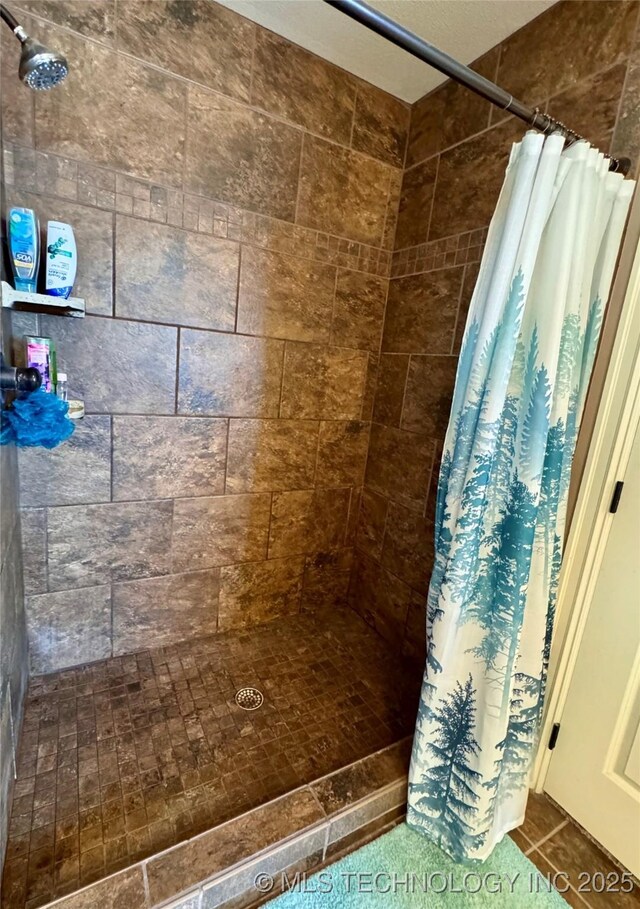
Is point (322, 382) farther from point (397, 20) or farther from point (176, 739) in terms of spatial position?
point (176, 739)

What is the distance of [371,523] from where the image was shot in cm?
203

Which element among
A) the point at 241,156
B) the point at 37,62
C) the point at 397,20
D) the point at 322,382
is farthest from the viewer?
the point at 322,382

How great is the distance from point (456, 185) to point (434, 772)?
2061 mm

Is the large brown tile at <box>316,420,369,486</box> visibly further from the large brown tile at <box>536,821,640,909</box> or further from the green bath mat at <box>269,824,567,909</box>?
the large brown tile at <box>536,821,640,909</box>

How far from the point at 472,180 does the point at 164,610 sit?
214 centimetres

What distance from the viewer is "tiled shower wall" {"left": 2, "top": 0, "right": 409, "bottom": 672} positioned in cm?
130

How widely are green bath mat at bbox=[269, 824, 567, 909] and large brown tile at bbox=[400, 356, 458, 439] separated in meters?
1.34

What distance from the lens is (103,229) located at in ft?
4.41

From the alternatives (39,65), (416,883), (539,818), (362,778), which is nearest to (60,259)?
(39,65)

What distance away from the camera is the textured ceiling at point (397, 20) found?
1312mm

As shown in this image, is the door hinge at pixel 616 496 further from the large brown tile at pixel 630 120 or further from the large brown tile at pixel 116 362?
the large brown tile at pixel 116 362

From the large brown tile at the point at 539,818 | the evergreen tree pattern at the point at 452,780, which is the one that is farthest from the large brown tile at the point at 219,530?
the large brown tile at the point at 539,818

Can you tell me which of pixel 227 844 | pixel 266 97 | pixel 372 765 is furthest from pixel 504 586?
pixel 266 97

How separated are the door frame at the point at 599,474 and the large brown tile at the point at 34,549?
5.79 ft
